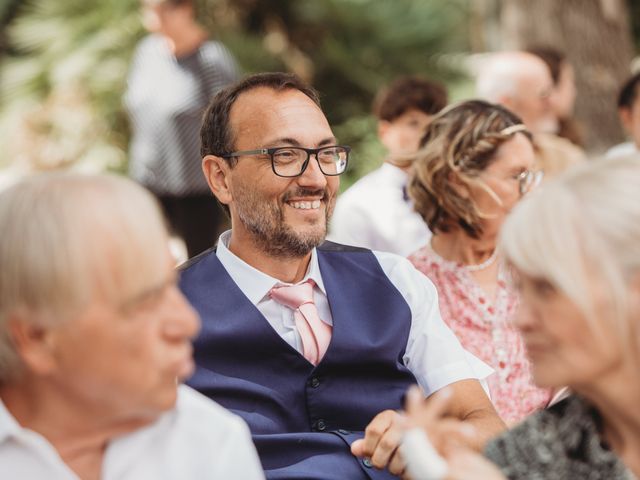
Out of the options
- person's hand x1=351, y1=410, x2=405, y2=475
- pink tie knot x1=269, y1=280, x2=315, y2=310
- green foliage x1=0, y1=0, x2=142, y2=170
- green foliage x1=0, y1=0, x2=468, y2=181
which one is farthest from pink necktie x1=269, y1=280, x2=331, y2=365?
green foliage x1=0, y1=0, x2=142, y2=170

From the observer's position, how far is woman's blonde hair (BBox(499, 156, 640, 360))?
5.05 feet

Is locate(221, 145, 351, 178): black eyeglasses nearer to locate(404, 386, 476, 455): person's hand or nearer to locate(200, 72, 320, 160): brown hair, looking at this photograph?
locate(200, 72, 320, 160): brown hair

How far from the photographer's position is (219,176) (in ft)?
9.16

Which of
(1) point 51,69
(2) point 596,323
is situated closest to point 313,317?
(2) point 596,323

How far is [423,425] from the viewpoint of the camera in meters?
1.58

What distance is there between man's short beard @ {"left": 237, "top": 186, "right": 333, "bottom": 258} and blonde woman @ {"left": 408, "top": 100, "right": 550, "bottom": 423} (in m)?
0.67

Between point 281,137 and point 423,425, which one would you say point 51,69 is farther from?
point 423,425

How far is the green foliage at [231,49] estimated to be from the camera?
8.94 meters

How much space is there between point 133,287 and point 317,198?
1.14 meters

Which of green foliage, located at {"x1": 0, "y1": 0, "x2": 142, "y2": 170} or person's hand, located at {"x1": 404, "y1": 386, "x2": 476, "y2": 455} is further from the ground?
person's hand, located at {"x1": 404, "y1": 386, "x2": 476, "y2": 455}

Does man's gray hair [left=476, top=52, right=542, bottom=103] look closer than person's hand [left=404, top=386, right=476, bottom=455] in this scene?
No

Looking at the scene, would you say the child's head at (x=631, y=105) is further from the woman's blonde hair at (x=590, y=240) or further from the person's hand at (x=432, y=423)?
the person's hand at (x=432, y=423)

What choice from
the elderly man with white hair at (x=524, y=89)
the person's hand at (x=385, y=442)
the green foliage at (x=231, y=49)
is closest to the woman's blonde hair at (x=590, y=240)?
the person's hand at (x=385, y=442)

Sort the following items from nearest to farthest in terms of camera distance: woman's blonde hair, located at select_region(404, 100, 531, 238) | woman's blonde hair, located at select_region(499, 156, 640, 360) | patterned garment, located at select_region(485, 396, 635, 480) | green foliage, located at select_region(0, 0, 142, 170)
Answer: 1. woman's blonde hair, located at select_region(499, 156, 640, 360)
2. patterned garment, located at select_region(485, 396, 635, 480)
3. woman's blonde hair, located at select_region(404, 100, 531, 238)
4. green foliage, located at select_region(0, 0, 142, 170)
